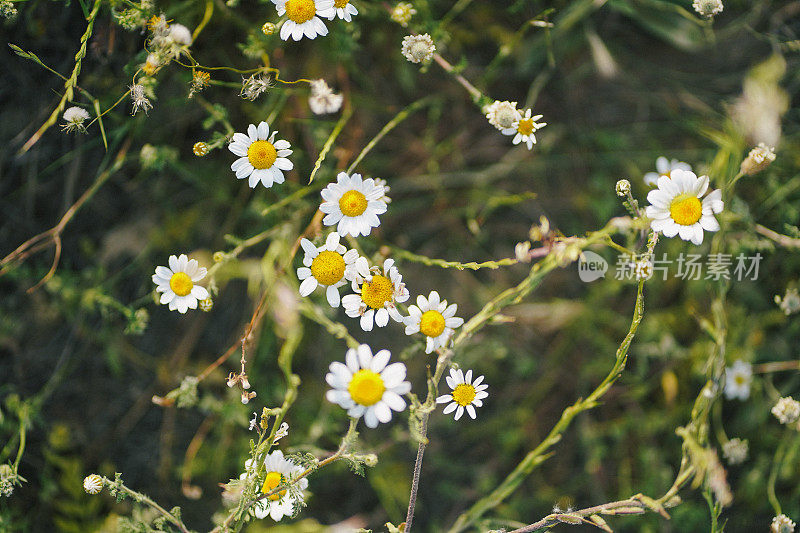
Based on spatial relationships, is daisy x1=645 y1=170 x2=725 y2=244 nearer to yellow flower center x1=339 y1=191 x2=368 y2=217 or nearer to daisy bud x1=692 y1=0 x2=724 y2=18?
daisy bud x1=692 y1=0 x2=724 y2=18

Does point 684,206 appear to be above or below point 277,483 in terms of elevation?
above

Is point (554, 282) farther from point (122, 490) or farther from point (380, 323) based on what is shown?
point (122, 490)

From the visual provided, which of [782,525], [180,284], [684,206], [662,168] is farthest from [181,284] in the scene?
[782,525]

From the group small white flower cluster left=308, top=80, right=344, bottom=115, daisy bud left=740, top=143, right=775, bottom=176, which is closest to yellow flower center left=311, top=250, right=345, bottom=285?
small white flower cluster left=308, top=80, right=344, bottom=115

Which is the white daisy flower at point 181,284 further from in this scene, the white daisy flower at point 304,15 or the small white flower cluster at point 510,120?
the small white flower cluster at point 510,120

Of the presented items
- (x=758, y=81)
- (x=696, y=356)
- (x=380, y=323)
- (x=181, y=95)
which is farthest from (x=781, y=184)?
(x=181, y=95)

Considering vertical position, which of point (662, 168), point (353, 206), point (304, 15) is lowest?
point (353, 206)

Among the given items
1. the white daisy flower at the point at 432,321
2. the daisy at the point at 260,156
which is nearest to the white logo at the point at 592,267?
the white daisy flower at the point at 432,321

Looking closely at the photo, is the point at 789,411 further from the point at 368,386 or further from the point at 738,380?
the point at 368,386
